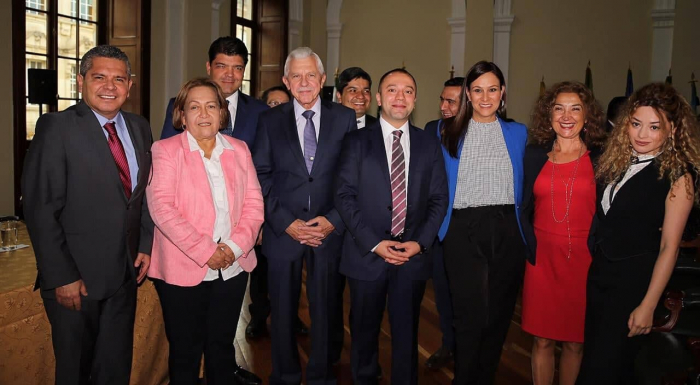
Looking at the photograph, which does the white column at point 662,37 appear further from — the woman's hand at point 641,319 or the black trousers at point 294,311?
the black trousers at point 294,311

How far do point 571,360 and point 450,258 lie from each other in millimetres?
777

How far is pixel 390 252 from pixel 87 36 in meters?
5.51

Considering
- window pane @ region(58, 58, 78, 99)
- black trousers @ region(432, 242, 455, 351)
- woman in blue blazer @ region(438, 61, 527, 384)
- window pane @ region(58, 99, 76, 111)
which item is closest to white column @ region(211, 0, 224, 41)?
window pane @ region(58, 58, 78, 99)

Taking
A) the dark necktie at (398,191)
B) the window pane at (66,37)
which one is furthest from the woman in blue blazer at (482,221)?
the window pane at (66,37)

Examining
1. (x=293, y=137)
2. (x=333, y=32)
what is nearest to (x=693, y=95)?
(x=333, y=32)

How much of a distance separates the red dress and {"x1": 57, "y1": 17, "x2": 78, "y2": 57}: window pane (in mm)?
5645

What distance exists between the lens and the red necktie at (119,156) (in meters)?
2.25

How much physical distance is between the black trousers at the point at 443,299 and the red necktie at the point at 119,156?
185 cm

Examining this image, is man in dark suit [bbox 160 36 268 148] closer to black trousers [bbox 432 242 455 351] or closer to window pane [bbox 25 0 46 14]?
black trousers [bbox 432 242 455 351]

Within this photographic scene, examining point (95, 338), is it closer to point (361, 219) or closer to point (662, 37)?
point (361, 219)

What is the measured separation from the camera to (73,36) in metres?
6.45

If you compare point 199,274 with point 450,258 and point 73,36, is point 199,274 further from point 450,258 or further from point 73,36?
point 73,36

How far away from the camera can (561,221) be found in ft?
8.84

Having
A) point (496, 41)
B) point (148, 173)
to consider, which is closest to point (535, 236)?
point (148, 173)
